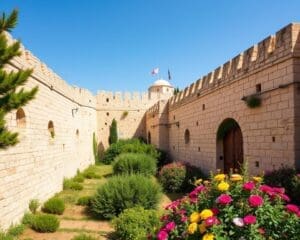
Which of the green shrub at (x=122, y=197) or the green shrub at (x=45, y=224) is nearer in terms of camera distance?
the green shrub at (x=45, y=224)

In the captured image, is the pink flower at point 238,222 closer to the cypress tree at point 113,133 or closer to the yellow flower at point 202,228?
the yellow flower at point 202,228

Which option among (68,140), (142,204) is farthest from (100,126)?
(142,204)

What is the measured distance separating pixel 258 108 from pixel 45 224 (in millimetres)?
5594

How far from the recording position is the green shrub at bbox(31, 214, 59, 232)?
647cm

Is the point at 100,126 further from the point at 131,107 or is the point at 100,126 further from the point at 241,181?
the point at 241,181

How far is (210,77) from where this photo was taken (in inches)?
411

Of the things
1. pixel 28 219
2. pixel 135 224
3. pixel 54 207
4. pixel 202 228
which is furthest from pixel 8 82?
pixel 54 207

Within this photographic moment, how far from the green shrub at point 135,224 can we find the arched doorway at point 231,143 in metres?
3.51

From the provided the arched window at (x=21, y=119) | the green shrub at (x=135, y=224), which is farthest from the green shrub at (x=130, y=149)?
the green shrub at (x=135, y=224)

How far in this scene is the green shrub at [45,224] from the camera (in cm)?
647

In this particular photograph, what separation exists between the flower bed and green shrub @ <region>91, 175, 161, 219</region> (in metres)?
4.49

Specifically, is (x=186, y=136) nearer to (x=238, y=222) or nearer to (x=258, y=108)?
(x=258, y=108)

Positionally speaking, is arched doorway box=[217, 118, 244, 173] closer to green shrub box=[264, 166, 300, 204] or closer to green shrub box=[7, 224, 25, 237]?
green shrub box=[264, 166, 300, 204]

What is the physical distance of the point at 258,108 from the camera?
7.30 meters
